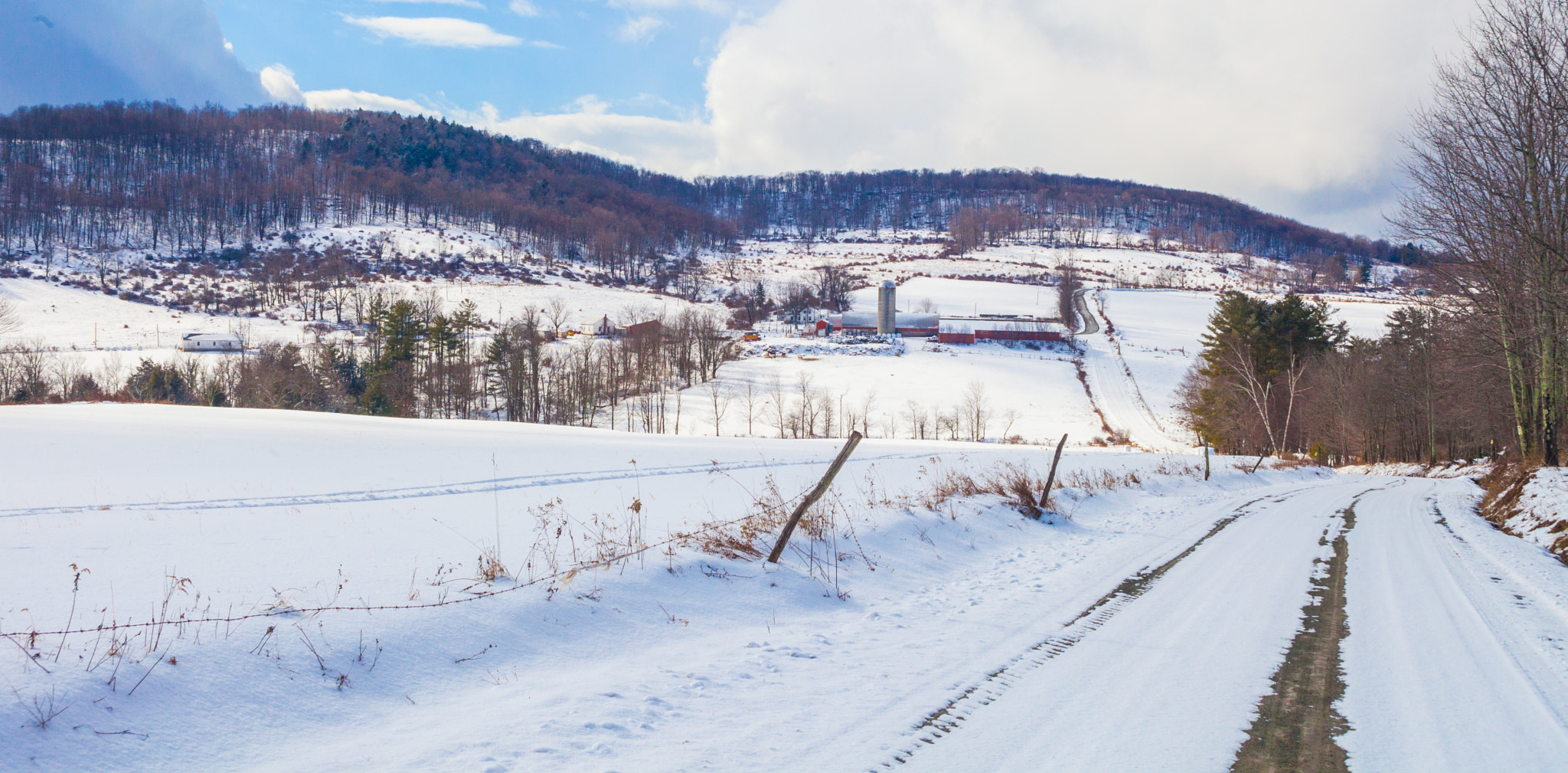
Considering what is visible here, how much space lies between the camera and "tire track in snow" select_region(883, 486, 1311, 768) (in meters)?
4.49

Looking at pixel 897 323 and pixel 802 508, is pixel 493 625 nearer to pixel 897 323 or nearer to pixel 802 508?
pixel 802 508

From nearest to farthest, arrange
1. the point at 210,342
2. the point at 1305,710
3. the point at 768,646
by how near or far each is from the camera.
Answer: the point at 1305,710 → the point at 768,646 → the point at 210,342

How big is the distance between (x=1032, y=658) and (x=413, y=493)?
13.1m

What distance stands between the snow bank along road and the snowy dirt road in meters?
0.03

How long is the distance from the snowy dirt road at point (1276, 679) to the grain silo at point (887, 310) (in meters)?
99.6

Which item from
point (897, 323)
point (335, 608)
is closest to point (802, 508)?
point (335, 608)

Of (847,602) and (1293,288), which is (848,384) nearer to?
(847,602)

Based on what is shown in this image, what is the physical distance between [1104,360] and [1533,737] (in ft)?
290

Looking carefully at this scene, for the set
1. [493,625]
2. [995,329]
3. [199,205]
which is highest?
[199,205]

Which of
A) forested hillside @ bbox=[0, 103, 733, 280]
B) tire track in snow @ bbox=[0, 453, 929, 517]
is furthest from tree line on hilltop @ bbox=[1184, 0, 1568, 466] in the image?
forested hillside @ bbox=[0, 103, 733, 280]

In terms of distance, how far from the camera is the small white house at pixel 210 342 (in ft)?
261

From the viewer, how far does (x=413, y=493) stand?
1471 centimetres

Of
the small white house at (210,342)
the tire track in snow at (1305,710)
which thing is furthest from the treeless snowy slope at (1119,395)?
the small white house at (210,342)

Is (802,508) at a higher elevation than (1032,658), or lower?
higher
